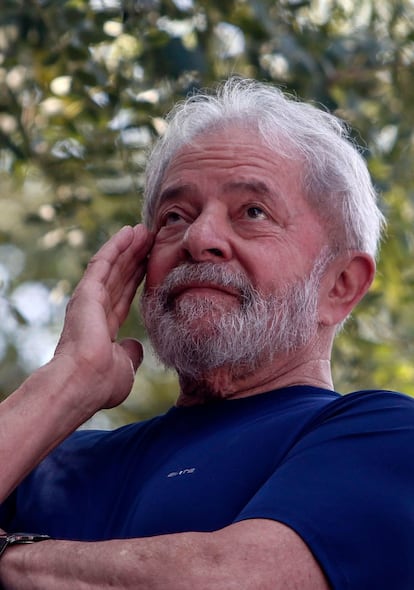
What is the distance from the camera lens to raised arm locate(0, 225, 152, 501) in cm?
276

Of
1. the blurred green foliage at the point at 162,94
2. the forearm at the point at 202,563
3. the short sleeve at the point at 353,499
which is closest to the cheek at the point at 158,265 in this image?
the short sleeve at the point at 353,499

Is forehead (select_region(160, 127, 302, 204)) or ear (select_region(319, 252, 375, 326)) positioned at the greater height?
forehead (select_region(160, 127, 302, 204))

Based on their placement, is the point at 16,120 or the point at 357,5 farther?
the point at 357,5

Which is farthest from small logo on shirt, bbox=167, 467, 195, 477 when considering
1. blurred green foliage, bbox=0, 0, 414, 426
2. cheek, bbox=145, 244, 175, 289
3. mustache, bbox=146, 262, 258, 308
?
blurred green foliage, bbox=0, 0, 414, 426

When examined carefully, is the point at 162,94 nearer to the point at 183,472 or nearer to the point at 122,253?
the point at 122,253

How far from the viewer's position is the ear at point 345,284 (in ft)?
10.4

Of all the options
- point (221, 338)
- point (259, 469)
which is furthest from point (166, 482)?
point (221, 338)

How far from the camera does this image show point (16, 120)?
4934mm

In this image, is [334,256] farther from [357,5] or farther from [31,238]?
[31,238]

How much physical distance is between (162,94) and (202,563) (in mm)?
3039

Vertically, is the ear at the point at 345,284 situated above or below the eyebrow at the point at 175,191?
below

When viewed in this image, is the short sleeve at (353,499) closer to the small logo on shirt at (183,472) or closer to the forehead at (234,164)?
the small logo on shirt at (183,472)

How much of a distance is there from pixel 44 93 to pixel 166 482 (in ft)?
9.32

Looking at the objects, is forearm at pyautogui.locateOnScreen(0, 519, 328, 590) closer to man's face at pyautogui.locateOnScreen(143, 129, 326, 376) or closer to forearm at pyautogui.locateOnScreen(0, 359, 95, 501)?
forearm at pyautogui.locateOnScreen(0, 359, 95, 501)
